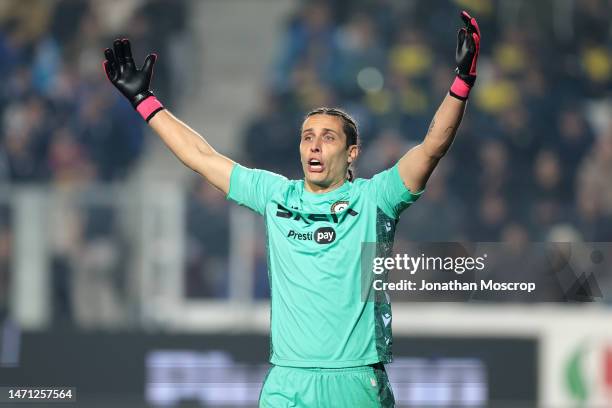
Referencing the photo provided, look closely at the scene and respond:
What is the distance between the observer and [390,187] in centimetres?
504

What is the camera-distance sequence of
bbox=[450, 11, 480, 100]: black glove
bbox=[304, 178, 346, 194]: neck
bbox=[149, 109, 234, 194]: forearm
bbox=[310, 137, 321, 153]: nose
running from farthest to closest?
bbox=[149, 109, 234, 194]: forearm → bbox=[304, 178, 346, 194]: neck → bbox=[310, 137, 321, 153]: nose → bbox=[450, 11, 480, 100]: black glove

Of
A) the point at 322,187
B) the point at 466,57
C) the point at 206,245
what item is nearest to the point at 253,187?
the point at 322,187

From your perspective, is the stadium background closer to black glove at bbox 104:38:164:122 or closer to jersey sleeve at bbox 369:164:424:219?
black glove at bbox 104:38:164:122

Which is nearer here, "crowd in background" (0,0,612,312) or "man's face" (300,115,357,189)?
"man's face" (300,115,357,189)

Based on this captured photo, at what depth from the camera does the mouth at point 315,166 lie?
16.6 feet

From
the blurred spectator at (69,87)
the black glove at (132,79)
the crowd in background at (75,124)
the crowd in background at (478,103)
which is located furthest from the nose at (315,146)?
the blurred spectator at (69,87)

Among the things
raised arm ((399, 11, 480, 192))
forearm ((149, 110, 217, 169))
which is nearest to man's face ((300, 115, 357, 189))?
raised arm ((399, 11, 480, 192))

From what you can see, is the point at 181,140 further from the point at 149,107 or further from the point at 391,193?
the point at 391,193

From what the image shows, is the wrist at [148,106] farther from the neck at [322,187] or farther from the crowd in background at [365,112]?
the crowd in background at [365,112]

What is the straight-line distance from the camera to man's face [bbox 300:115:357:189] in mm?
5078

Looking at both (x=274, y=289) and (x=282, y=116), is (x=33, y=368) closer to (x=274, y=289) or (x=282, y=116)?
(x=274, y=289)

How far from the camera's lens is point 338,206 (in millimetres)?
5109

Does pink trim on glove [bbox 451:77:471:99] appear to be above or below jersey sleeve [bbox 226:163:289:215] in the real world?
above

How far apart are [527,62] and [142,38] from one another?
4.33 m
